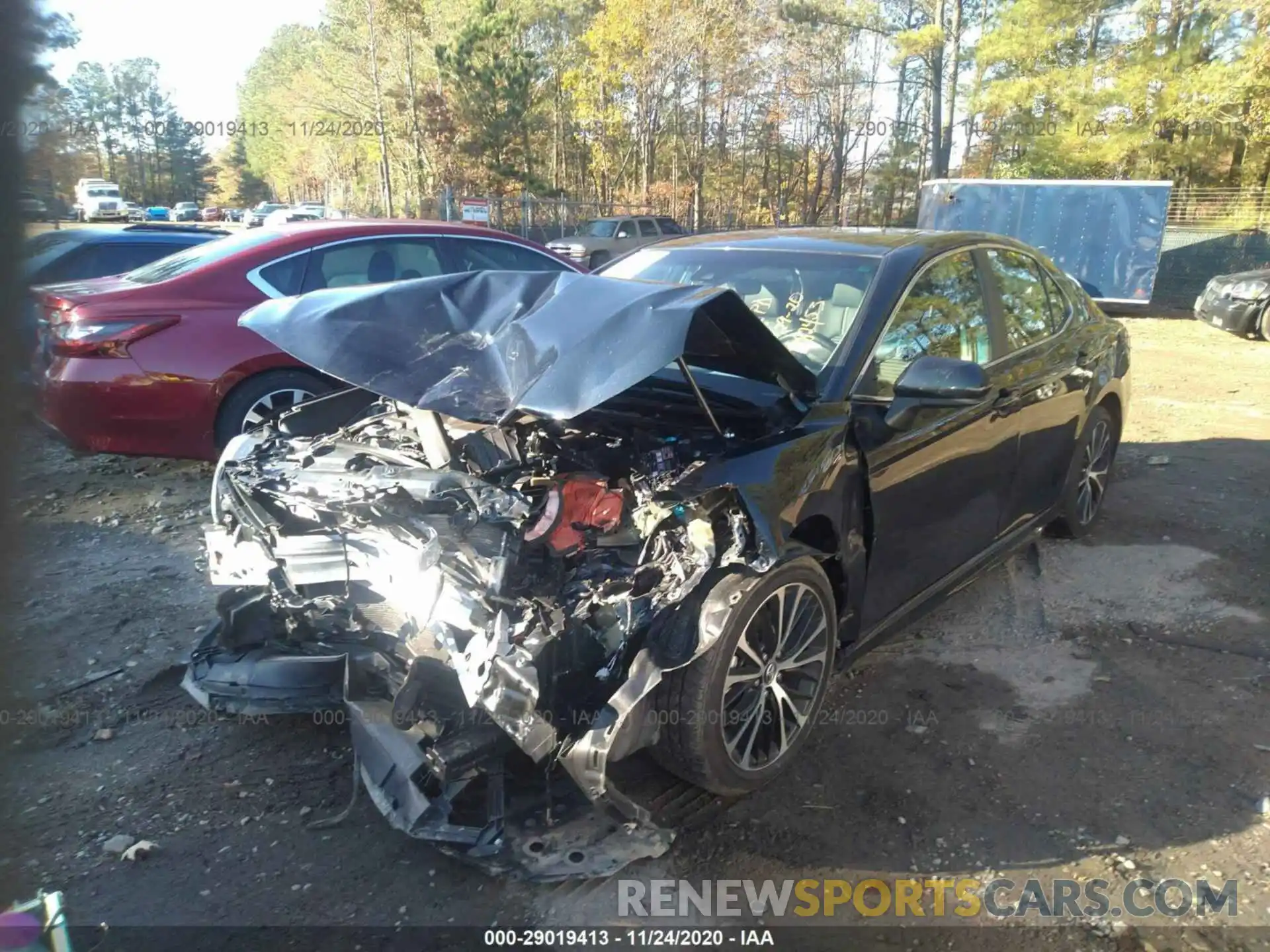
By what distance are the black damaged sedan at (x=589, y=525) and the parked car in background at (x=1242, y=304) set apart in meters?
12.4

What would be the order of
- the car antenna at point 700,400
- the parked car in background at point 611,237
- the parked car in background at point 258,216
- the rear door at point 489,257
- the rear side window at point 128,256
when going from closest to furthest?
the car antenna at point 700,400 < the rear door at point 489,257 < the rear side window at point 128,256 < the parked car in background at point 611,237 < the parked car in background at point 258,216

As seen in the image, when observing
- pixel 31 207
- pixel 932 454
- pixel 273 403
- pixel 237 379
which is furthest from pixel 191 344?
pixel 31 207

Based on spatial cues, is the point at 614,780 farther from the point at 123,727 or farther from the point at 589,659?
the point at 123,727

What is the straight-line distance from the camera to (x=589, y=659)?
2613 millimetres

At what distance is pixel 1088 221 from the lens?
1750 centimetres

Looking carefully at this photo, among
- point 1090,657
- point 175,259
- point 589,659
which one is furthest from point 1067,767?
point 175,259

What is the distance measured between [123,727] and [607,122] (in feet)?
121

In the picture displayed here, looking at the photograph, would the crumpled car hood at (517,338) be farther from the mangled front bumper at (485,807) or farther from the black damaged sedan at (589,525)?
the mangled front bumper at (485,807)

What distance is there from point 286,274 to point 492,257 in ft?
5.16

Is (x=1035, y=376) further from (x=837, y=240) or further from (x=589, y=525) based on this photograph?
(x=589, y=525)

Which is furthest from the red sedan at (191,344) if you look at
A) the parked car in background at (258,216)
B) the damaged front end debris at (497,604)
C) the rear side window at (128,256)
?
the parked car in background at (258,216)

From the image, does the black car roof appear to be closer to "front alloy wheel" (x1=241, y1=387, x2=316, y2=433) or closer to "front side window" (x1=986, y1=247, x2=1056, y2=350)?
"front side window" (x1=986, y1=247, x2=1056, y2=350)

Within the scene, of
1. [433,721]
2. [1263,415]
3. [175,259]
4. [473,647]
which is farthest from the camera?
[1263,415]

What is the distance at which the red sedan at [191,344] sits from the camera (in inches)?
204
